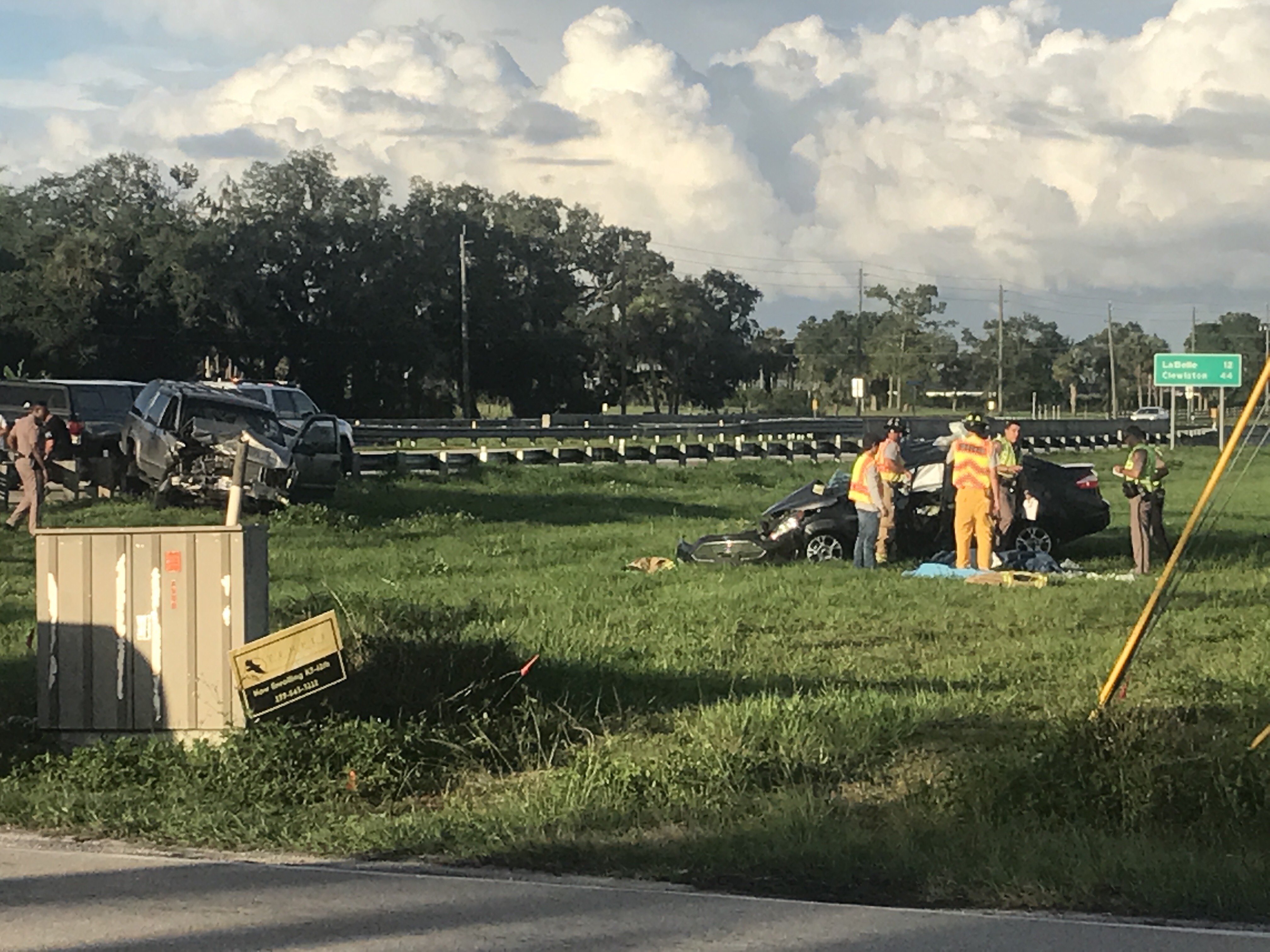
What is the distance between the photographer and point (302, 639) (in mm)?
8516

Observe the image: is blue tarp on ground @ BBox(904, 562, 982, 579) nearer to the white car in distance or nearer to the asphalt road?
the asphalt road

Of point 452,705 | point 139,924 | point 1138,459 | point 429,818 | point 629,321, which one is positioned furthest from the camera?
point 629,321

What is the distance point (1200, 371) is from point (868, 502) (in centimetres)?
5762

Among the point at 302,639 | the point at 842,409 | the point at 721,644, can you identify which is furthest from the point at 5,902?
the point at 842,409

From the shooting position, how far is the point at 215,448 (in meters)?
22.7

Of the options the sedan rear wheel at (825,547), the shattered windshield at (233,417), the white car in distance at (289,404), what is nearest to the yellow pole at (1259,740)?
the sedan rear wheel at (825,547)

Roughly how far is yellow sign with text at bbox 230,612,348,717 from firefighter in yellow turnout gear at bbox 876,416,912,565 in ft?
33.9

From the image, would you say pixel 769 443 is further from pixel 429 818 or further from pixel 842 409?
pixel 842 409

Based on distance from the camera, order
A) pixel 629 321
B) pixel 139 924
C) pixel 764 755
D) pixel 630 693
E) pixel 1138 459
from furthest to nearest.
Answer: pixel 629 321 → pixel 1138 459 → pixel 630 693 → pixel 764 755 → pixel 139 924

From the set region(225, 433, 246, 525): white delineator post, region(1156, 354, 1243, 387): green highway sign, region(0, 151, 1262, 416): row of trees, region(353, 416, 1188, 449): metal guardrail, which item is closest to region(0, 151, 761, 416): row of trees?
region(0, 151, 1262, 416): row of trees

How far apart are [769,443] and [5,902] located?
133 ft

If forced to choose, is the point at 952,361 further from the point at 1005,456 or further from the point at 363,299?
the point at 1005,456

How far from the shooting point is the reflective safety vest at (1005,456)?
17.7m

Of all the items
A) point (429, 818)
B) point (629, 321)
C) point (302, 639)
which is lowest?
point (429, 818)
